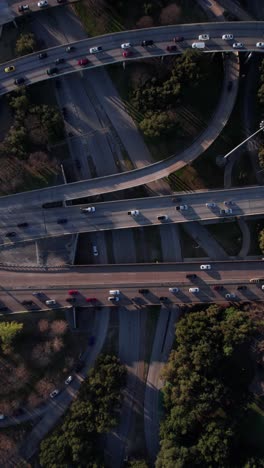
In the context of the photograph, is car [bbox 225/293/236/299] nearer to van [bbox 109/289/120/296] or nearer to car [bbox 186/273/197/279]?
car [bbox 186/273/197/279]

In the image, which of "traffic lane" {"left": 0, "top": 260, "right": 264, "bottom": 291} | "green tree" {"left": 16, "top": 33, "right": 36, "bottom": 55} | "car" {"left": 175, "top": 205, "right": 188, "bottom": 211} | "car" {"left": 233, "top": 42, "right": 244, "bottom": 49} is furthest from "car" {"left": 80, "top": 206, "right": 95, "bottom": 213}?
"car" {"left": 233, "top": 42, "right": 244, "bottom": 49}

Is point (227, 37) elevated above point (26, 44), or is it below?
below

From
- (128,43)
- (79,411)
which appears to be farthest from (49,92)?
(79,411)

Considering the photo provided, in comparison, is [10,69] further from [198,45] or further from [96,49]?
[198,45]

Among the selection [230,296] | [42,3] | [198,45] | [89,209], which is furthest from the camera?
[230,296]

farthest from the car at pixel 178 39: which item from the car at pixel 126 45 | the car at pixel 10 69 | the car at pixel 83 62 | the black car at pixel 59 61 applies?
the car at pixel 10 69

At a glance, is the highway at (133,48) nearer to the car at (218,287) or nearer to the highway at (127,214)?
the highway at (127,214)

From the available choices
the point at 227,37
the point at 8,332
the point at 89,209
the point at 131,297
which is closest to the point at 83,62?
the point at 227,37
